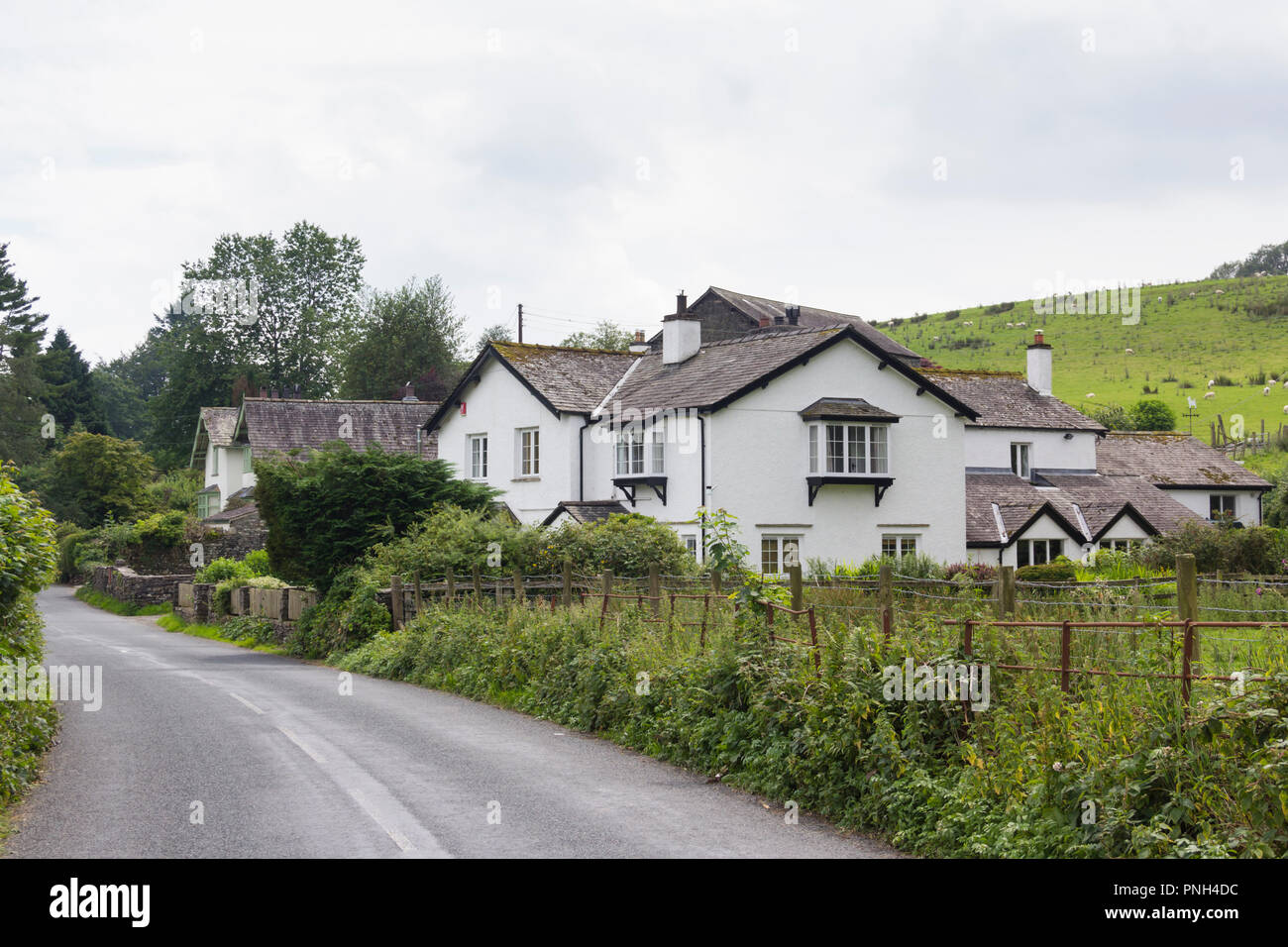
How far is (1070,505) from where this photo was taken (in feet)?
130

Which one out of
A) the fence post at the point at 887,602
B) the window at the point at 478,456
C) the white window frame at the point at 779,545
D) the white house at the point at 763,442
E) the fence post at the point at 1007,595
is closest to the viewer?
the fence post at the point at 1007,595

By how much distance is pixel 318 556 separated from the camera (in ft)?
90.8

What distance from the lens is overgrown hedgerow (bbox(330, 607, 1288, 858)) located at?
723 centimetres

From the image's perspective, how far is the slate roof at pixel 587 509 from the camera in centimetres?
3266

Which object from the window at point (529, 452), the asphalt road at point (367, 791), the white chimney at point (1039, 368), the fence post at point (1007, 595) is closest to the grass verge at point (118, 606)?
the window at point (529, 452)

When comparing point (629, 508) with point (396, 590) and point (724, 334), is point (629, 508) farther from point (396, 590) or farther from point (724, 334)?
point (724, 334)

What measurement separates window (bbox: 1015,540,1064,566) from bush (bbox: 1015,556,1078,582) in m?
3.87

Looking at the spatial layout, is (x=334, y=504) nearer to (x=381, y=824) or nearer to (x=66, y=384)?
(x=381, y=824)

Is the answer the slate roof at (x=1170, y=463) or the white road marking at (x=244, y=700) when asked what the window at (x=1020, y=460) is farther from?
the white road marking at (x=244, y=700)

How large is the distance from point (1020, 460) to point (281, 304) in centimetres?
5796

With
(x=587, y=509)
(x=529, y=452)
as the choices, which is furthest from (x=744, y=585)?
(x=529, y=452)

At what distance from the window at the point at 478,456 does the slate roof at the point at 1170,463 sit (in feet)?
74.3

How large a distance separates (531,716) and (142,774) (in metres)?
5.46
